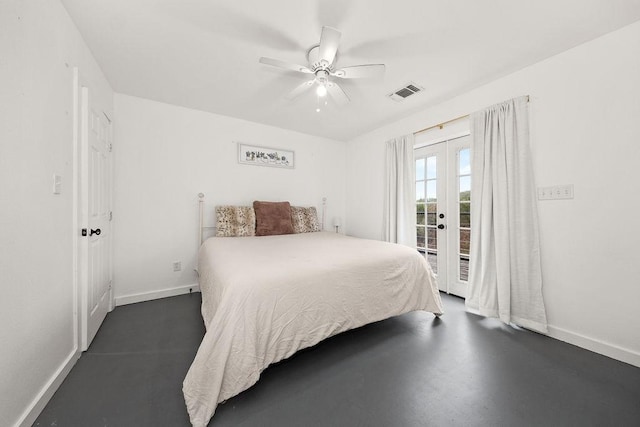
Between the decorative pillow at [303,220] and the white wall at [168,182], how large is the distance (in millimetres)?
439

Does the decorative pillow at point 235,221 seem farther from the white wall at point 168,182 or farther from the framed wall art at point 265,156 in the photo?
the framed wall art at point 265,156

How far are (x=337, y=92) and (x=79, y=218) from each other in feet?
7.35

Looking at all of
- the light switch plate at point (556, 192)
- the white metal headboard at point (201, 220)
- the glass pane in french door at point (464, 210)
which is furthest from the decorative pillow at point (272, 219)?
the light switch plate at point (556, 192)

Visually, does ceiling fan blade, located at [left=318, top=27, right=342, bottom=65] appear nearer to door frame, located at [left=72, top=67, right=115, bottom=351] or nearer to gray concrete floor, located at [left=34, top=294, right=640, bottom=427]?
door frame, located at [left=72, top=67, right=115, bottom=351]

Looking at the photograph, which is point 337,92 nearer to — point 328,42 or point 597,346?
point 328,42

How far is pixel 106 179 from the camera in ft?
7.52

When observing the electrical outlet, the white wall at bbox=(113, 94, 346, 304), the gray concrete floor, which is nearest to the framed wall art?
the white wall at bbox=(113, 94, 346, 304)

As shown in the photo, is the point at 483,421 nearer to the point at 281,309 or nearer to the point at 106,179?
the point at 281,309

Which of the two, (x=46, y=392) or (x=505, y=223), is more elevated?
(x=505, y=223)

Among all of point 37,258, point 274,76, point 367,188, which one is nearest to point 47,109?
point 37,258

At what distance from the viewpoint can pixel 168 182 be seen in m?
2.89

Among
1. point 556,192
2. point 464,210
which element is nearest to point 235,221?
point 464,210

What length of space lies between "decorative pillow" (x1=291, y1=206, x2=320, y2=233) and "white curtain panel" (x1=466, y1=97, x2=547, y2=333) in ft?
6.80

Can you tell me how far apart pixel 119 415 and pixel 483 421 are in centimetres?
187
